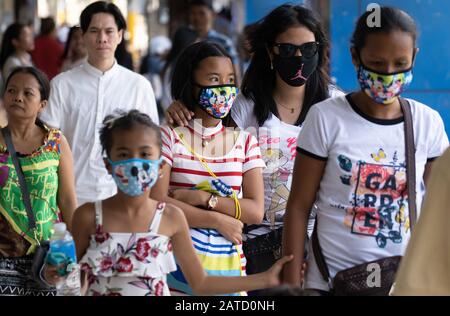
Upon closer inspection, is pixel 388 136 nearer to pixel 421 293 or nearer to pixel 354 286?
pixel 354 286

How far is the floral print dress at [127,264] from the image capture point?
3900 mm

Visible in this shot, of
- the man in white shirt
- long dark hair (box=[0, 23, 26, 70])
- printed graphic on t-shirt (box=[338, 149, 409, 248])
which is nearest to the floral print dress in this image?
printed graphic on t-shirt (box=[338, 149, 409, 248])

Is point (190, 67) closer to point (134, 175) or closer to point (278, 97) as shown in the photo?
point (278, 97)

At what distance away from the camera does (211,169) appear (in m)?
4.71

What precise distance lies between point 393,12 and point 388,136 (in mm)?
495

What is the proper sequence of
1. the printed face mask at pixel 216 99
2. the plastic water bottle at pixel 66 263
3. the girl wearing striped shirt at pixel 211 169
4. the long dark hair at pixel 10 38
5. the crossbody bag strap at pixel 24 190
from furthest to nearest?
the long dark hair at pixel 10 38 → the crossbody bag strap at pixel 24 190 → the printed face mask at pixel 216 99 → the girl wearing striped shirt at pixel 211 169 → the plastic water bottle at pixel 66 263

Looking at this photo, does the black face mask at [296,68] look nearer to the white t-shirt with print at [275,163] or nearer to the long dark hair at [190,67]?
the white t-shirt with print at [275,163]

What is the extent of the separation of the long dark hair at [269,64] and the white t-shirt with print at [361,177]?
3.87 feet

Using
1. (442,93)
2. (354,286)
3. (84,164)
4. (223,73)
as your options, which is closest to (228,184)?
(223,73)

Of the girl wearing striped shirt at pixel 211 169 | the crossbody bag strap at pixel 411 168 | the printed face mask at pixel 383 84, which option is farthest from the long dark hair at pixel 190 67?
the crossbody bag strap at pixel 411 168

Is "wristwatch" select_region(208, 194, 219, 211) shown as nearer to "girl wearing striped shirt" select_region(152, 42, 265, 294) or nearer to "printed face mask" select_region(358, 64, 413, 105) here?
"girl wearing striped shirt" select_region(152, 42, 265, 294)

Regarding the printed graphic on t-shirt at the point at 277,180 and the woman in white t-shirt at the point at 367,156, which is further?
the printed graphic on t-shirt at the point at 277,180

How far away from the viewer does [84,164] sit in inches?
257

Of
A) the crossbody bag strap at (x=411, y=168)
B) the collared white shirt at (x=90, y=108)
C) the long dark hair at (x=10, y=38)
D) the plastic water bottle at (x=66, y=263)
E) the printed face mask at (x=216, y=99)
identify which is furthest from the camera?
the long dark hair at (x=10, y=38)
